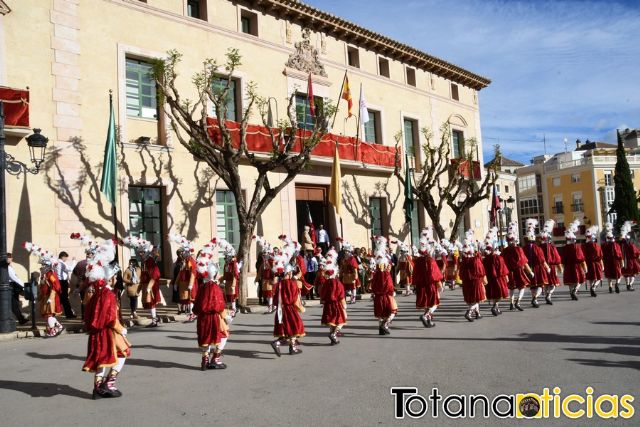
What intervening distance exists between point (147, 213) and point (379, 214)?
12.0 m

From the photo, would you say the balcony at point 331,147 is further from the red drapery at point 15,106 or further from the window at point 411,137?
the red drapery at point 15,106

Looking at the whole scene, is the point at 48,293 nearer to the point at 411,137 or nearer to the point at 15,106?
the point at 15,106

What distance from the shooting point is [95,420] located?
Answer: 19.1ft

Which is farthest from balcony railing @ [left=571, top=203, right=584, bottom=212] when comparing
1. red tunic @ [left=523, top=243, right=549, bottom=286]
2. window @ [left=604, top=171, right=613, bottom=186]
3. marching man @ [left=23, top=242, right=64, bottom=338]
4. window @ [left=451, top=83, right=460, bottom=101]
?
marching man @ [left=23, top=242, right=64, bottom=338]

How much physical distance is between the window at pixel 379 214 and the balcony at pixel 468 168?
4310 mm

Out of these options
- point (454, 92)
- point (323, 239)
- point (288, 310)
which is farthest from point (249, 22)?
point (288, 310)

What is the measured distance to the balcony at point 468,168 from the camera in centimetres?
2747

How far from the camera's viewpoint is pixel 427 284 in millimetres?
11500

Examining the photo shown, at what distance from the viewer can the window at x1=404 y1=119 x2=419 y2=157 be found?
93.8 ft

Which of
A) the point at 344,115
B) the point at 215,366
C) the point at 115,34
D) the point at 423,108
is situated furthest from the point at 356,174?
the point at 215,366

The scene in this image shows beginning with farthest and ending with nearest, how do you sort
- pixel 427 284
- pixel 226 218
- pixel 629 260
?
pixel 226 218, pixel 629 260, pixel 427 284

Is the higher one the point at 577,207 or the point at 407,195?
the point at 577,207

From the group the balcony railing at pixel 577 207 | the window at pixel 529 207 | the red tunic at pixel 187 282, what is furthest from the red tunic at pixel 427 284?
the window at pixel 529 207

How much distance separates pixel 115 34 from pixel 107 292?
12969 mm
